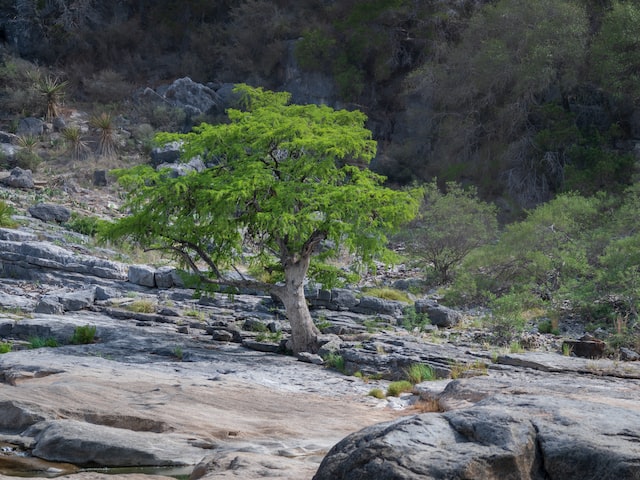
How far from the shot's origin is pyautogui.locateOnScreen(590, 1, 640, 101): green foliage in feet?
89.9

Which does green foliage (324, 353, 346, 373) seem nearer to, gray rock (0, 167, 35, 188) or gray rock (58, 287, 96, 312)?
gray rock (58, 287, 96, 312)

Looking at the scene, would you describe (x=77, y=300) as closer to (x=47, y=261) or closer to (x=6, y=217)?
(x=47, y=261)

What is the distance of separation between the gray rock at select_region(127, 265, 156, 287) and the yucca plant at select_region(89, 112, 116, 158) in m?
13.4

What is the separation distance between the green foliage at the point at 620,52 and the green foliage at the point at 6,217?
20.0 meters

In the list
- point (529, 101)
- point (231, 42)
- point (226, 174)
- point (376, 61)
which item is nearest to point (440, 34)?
point (376, 61)

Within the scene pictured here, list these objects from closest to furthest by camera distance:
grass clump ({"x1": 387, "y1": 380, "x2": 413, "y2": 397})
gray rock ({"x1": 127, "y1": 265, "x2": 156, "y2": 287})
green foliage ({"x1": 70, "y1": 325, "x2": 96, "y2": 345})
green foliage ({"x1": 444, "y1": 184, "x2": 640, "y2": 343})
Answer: grass clump ({"x1": 387, "y1": 380, "x2": 413, "y2": 397}) → green foliage ({"x1": 70, "y1": 325, "x2": 96, "y2": 345}) → green foliage ({"x1": 444, "y1": 184, "x2": 640, "y2": 343}) → gray rock ({"x1": 127, "y1": 265, "x2": 156, "y2": 287})

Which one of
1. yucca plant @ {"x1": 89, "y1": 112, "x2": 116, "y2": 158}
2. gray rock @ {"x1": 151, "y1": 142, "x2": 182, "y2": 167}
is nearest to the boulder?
gray rock @ {"x1": 151, "y1": 142, "x2": 182, "y2": 167}

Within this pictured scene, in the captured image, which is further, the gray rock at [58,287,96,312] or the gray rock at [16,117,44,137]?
the gray rock at [16,117,44,137]

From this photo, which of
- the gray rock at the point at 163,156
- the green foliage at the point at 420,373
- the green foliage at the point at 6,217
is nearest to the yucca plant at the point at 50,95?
the gray rock at the point at 163,156

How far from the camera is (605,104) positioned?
30.3 meters

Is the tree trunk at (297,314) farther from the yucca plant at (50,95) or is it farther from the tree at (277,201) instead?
the yucca plant at (50,95)

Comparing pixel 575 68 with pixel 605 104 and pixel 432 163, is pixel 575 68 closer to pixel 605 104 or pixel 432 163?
pixel 605 104

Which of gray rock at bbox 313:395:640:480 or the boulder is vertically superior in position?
gray rock at bbox 313:395:640:480

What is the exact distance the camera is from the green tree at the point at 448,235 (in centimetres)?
2256
